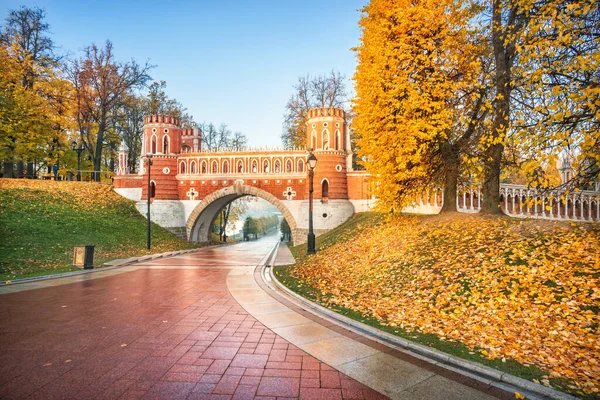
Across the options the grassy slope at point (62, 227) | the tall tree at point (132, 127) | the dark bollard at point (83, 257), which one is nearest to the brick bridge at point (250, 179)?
the grassy slope at point (62, 227)

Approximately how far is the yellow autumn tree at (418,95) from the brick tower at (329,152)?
39.2 ft

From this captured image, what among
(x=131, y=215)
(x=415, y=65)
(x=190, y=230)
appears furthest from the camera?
(x=190, y=230)

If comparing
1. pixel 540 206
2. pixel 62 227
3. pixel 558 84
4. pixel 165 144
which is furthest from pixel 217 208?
A: pixel 558 84

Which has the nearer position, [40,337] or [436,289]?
[40,337]

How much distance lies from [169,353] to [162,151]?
1078 inches

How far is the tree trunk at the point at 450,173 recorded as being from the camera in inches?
489

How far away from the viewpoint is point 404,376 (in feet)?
13.5

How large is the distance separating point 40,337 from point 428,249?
1028 centimetres

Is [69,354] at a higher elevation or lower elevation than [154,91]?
lower

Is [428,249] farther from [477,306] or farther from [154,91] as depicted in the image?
[154,91]

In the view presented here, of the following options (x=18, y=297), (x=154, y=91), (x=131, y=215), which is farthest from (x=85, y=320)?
(x=154, y=91)

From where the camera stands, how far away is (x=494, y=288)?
662cm

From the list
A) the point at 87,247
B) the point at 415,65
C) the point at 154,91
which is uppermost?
the point at 154,91

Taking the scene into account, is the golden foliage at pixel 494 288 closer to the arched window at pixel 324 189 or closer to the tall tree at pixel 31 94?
the arched window at pixel 324 189
